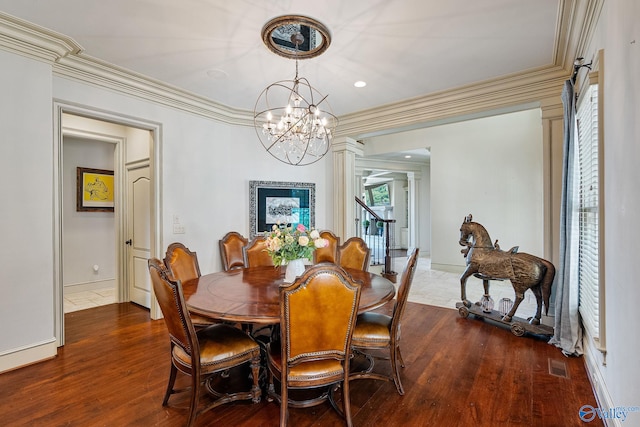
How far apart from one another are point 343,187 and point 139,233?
3.08 metres

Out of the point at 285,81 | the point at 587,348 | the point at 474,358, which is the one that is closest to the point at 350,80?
the point at 285,81

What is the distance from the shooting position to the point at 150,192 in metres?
3.87

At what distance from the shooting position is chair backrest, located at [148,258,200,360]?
5.61 ft

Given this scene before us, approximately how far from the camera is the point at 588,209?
248 centimetres

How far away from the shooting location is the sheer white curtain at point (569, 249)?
2.64 m

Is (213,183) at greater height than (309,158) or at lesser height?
lesser

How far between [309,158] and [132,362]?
361 centimetres

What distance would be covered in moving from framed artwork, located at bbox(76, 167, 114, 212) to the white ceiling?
2.47m

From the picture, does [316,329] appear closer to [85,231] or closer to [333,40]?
[333,40]

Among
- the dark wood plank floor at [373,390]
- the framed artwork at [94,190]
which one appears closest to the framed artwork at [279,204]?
the dark wood plank floor at [373,390]

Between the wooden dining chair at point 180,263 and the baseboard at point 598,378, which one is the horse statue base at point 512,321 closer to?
the baseboard at point 598,378

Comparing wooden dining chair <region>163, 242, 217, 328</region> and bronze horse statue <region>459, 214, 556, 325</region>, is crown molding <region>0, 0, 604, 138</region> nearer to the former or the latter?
bronze horse statue <region>459, 214, 556, 325</region>

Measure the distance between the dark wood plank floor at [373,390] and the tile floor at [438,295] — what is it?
3.88 feet

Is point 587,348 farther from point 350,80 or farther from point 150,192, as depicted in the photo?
point 150,192
